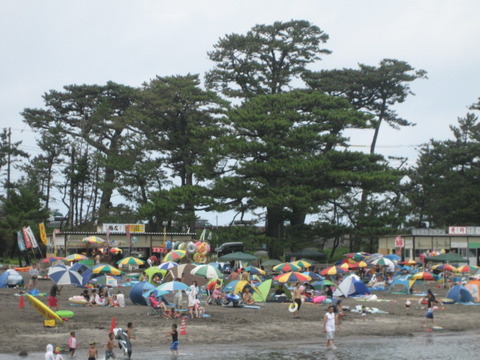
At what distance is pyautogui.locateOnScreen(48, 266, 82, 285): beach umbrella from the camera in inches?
1192

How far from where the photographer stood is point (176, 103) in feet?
221

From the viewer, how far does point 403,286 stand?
43062mm

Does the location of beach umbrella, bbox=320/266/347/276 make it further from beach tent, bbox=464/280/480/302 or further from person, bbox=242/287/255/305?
person, bbox=242/287/255/305

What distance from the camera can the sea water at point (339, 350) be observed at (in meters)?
22.0

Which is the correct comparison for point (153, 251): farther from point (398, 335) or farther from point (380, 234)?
point (398, 335)

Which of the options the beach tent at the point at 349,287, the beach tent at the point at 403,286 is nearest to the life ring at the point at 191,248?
the beach tent at the point at 349,287

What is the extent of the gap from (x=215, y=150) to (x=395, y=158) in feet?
74.7

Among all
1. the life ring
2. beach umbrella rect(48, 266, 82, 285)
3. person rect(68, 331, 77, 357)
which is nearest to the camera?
person rect(68, 331, 77, 357)

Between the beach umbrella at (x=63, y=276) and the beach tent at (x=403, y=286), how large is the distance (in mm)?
18368

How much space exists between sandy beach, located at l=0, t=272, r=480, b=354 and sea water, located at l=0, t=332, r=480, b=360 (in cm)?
76

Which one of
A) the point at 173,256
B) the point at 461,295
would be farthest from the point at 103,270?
the point at 461,295

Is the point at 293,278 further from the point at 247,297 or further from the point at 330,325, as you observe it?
the point at 330,325

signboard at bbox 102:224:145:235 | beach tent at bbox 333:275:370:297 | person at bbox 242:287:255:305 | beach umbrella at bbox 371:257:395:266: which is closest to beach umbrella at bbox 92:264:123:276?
person at bbox 242:287:255:305

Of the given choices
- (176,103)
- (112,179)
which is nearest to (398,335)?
(176,103)
